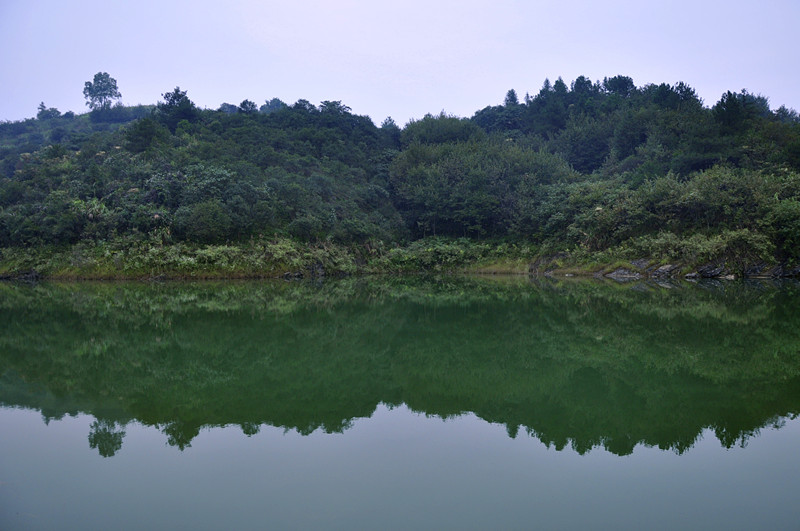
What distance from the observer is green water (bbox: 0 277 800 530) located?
353 cm

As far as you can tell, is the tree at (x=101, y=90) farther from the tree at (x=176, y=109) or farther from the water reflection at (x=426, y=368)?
the water reflection at (x=426, y=368)

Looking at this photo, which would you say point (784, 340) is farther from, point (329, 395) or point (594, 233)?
point (594, 233)

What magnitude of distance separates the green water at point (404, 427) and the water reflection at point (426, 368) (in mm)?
40

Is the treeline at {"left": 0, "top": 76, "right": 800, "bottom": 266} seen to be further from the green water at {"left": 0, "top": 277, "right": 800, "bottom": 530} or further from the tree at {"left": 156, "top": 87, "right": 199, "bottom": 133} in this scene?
the green water at {"left": 0, "top": 277, "right": 800, "bottom": 530}

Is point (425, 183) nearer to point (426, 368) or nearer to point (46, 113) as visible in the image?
point (426, 368)

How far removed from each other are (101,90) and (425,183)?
78.2m

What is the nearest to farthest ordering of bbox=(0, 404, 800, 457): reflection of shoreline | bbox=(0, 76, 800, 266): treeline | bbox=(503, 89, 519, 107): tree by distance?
bbox=(0, 404, 800, 457): reflection of shoreline
bbox=(0, 76, 800, 266): treeline
bbox=(503, 89, 519, 107): tree

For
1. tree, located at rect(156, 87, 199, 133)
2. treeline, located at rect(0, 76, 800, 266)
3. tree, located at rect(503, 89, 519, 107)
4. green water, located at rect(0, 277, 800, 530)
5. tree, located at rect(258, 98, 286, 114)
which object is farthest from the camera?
tree, located at rect(258, 98, 286, 114)

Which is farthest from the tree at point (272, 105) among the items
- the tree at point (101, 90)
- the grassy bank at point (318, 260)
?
the grassy bank at point (318, 260)

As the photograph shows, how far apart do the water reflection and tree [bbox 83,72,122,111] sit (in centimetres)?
9409

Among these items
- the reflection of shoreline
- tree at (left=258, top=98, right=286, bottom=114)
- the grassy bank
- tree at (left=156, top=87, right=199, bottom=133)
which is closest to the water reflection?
the reflection of shoreline

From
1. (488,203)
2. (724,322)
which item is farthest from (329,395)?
(488,203)

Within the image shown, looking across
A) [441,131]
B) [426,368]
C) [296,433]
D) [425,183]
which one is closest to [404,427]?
[296,433]

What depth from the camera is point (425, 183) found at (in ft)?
134
